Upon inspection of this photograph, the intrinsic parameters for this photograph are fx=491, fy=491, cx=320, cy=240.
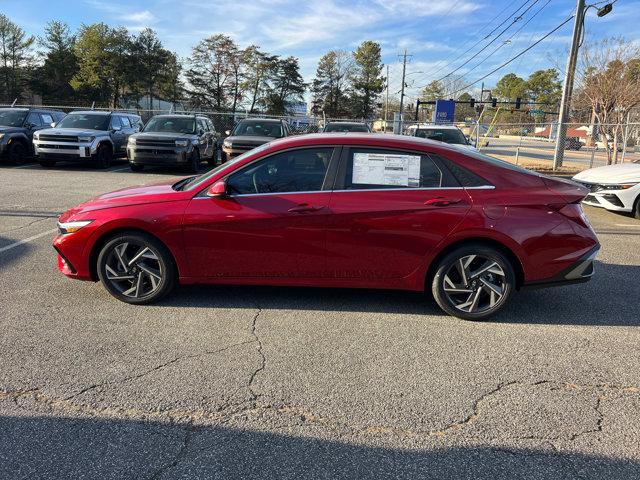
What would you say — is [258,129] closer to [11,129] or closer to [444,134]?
[444,134]

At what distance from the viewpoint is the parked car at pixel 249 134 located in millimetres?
14719

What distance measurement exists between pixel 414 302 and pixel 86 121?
47.7 ft

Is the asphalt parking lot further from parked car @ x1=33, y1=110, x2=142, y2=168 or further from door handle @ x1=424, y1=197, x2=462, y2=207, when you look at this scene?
parked car @ x1=33, y1=110, x2=142, y2=168

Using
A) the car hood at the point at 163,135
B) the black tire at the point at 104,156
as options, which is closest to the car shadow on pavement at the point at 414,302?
the car hood at the point at 163,135

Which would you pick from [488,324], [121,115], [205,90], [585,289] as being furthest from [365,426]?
[205,90]

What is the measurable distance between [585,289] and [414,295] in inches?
76.9

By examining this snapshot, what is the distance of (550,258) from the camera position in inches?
171

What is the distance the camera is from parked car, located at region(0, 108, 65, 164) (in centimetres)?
1525

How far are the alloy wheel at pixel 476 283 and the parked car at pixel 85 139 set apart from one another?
44.1 ft

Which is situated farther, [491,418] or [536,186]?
[536,186]

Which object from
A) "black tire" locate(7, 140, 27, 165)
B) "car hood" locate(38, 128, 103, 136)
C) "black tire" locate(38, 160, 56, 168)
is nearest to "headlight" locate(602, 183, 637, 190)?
"car hood" locate(38, 128, 103, 136)

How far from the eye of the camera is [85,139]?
14695 mm

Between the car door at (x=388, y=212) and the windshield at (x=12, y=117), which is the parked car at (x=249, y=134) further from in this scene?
the car door at (x=388, y=212)

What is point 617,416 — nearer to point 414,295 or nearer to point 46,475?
point 414,295
